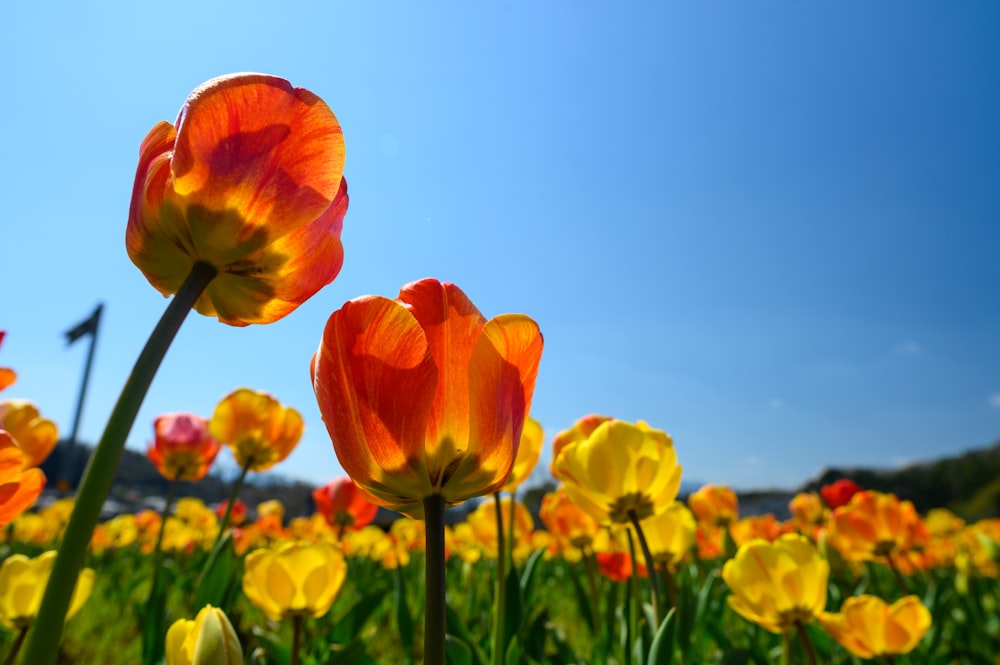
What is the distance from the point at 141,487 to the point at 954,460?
23580 mm

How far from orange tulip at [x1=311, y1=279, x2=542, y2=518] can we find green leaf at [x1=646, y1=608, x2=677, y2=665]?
0.52 metres

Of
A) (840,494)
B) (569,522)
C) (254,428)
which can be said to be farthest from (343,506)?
(840,494)

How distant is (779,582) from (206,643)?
1.30 metres

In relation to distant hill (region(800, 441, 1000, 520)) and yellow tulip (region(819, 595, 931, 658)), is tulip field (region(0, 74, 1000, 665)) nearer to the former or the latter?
yellow tulip (region(819, 595, 931, 658))

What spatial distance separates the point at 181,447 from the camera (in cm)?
211

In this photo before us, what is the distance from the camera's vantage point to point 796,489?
12.5m

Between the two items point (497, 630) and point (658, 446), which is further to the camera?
point (658, 446)

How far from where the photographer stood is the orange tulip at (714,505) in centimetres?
312

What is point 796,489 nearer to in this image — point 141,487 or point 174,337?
point 174,337

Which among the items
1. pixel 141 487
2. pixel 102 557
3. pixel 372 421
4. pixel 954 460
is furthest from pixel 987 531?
pixel 141 487

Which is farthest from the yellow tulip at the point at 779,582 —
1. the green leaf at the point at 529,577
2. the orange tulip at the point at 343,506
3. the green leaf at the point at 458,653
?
the orange tulip at the point at 343,506

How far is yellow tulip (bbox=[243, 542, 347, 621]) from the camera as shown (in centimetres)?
131

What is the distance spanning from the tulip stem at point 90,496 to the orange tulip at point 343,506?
235 centimetres

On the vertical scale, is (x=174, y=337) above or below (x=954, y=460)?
below
